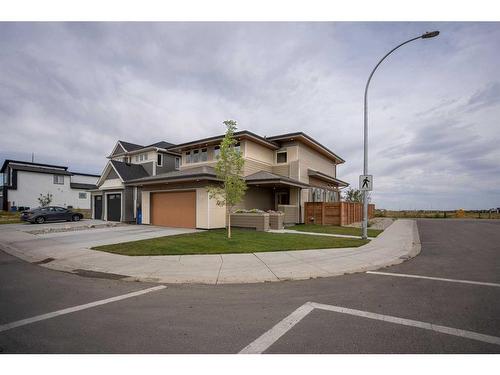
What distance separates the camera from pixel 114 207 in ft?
77.8

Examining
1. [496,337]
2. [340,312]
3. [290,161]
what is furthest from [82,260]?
[290,161]

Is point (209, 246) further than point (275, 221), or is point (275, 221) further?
point (275, 221)

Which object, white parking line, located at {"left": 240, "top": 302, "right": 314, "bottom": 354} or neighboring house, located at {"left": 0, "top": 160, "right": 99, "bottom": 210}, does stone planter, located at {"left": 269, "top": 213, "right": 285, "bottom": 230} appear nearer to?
white parking line, located at {"left": 240, "top": 302, "right": 314, "bottom": 354}

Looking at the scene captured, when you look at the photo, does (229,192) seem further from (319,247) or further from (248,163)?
(248,163)

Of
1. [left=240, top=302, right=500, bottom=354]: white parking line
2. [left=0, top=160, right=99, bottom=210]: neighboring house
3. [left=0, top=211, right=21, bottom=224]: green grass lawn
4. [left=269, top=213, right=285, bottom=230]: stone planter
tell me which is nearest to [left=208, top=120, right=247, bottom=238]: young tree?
[left=269, top=213, right=285, bottom=230]: stone planter

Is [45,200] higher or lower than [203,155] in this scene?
lower

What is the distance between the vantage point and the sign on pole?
41.4 ft

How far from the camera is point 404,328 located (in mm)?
3748

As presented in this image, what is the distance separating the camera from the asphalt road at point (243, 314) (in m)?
3.27

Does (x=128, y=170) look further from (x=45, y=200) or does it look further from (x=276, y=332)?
(x=276, y=332)

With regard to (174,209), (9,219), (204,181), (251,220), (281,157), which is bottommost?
(9,219)

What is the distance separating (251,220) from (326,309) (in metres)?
12.3

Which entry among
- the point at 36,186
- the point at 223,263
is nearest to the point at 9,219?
the point at 36,186

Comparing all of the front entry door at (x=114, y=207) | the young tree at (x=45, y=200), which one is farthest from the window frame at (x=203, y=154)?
the young tree at (x=45, y=200)
